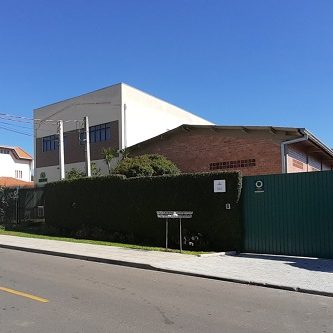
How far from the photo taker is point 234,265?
41.4 ft

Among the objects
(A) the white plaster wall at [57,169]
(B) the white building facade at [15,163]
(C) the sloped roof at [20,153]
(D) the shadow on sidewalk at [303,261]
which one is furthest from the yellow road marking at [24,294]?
(C) the sloped roof at [20,153]

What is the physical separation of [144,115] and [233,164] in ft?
64.0

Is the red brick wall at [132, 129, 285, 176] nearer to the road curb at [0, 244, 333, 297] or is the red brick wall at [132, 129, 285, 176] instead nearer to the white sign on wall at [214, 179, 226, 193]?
the white sign on wall at [214, 179, 226, 193]

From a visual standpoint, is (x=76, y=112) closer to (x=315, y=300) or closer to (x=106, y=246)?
(x=106, y=246)

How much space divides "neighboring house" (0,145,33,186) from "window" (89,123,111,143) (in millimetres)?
47844

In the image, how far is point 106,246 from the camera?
1742 centimetres

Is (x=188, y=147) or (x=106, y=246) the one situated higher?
(x=188, y=147)

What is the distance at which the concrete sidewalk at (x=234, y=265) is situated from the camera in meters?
10.2

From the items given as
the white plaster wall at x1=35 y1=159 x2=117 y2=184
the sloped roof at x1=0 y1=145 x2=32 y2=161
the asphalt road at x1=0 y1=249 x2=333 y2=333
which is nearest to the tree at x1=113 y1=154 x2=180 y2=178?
the asphalt road at x1=0 y1=249 x2=333 y2=333

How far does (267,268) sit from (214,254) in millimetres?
2773

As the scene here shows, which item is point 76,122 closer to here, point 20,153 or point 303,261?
point 303,261

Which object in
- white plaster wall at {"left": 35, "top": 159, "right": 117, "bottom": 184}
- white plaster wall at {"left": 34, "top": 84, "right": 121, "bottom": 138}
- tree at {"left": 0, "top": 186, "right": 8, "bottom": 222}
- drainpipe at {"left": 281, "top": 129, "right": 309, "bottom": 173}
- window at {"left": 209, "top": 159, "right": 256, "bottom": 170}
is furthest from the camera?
white plaster wall at {"left": 34, "top": 84, "right": 121, "bottom": 138}

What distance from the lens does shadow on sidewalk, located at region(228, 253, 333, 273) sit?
11984 mm

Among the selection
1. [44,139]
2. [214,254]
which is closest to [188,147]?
[214,254]
